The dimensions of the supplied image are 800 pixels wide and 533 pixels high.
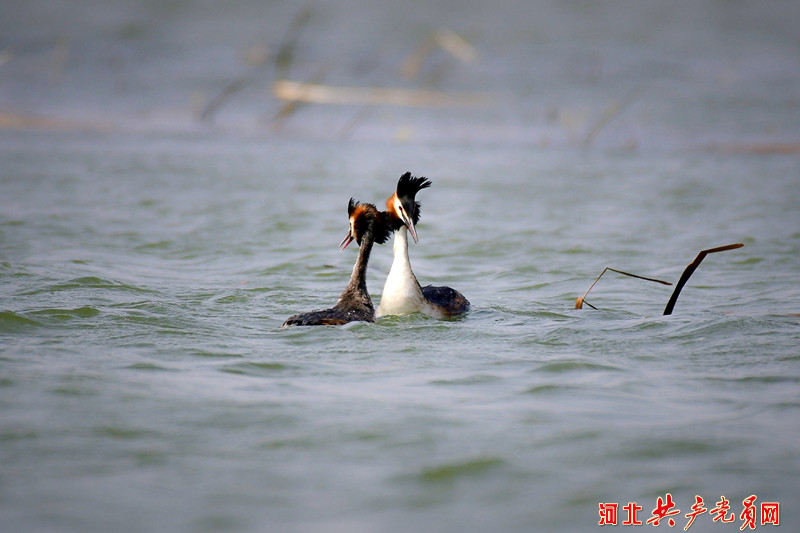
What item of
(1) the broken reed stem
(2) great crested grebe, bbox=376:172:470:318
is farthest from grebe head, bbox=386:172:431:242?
(1) the broken reed stem

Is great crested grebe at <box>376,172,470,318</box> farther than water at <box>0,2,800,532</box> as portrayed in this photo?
Yes

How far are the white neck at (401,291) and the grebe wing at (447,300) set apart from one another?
15 cm

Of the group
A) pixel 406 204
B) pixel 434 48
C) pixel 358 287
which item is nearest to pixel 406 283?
pixel 358 287

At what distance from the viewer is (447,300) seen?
8469mm

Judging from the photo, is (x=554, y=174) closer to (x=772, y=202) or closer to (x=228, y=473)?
(x=772, y=202)

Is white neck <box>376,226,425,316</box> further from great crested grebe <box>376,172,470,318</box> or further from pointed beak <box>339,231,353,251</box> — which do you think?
pointed beak <box>339,231,353,251</box>

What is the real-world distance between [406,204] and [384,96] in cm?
1605

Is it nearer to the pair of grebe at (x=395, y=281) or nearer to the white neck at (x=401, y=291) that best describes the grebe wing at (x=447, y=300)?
the pair of grebe at (x=395, y=281)

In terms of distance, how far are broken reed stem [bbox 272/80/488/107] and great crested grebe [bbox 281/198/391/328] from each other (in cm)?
1392

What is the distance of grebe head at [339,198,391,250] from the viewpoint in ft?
28.0

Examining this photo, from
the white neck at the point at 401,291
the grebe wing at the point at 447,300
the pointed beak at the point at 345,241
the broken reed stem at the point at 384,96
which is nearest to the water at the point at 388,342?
the white neck at the point at 401,291

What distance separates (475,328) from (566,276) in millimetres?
2959

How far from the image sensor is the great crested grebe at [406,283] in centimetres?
818

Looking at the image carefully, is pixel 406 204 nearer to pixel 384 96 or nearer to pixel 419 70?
pixel 384 96
